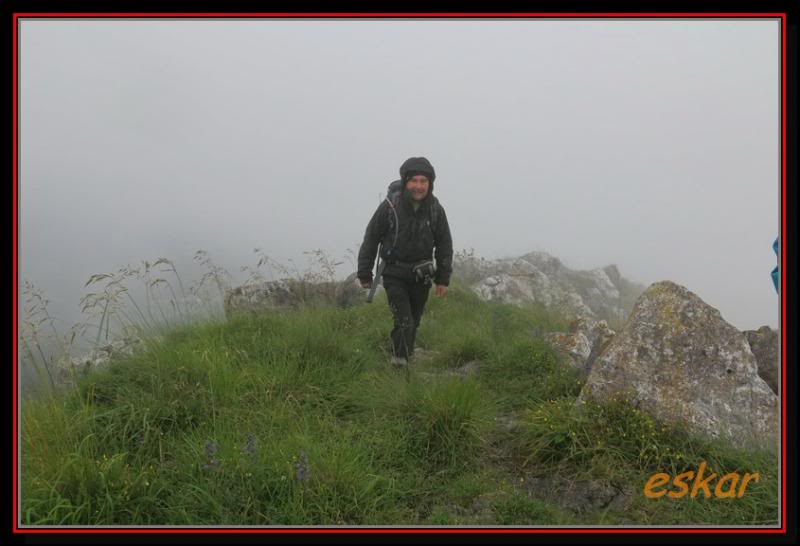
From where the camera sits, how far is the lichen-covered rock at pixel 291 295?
364 inches

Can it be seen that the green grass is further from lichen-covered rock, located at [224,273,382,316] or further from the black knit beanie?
lichen-covered rock, located at [224,273,382,316]

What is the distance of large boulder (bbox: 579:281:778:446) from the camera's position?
4.01 metres

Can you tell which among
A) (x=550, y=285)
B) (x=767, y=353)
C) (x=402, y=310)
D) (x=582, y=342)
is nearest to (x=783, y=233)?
(x=767, y=353)

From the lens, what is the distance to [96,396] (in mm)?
4188

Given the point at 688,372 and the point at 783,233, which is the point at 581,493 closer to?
the point at 688,372

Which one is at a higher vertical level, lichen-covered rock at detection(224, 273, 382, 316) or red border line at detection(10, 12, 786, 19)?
red border line at detection(10, 12, 786, 19)

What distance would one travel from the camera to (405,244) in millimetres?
5793

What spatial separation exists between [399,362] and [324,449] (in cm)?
237

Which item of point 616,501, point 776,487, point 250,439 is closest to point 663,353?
point 776,487

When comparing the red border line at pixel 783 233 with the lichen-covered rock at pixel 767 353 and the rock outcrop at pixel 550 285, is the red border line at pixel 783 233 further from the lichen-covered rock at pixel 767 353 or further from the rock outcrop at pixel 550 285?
the rock outcrop at pixel 550 285

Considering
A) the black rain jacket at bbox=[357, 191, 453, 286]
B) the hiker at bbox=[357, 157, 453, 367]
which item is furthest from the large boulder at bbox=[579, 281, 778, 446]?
the black rain jacket at bbox=[357, 191, 453, 286]

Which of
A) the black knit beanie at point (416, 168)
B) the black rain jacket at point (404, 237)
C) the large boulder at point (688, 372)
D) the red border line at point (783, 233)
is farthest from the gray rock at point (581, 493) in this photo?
the black knit beanie at point (416, 168)

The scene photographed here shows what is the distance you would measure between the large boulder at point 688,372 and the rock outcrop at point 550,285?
4473 mm

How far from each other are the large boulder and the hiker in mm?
2393
